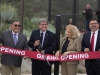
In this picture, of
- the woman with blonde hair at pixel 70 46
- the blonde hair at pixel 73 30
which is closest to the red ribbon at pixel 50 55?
the woman with blonde hair at pixel 70 46

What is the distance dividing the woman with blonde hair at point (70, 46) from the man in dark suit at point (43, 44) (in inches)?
9.8

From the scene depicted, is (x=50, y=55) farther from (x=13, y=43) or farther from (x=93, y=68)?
(x=93, y=68)

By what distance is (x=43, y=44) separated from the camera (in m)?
7.75

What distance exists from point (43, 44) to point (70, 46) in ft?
2.08

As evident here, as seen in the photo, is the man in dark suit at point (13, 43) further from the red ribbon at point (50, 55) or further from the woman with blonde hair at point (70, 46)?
the woman with blonde hair at point (70, 46)

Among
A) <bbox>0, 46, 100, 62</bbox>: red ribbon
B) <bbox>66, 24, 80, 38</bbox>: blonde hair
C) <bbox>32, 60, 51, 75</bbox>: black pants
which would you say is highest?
<bbox>66, 24, 80, 38</bbox>: blonde hair

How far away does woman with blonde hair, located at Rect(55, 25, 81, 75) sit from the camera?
7.61 meters

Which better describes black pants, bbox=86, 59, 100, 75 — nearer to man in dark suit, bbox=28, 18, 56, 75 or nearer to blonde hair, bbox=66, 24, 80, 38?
blonde hair, bbox=66, 24, 80, 38

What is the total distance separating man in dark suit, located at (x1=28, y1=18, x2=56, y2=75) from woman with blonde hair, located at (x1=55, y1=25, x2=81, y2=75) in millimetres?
250

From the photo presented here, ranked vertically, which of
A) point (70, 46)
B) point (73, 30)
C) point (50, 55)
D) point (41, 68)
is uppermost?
point (73, 30)

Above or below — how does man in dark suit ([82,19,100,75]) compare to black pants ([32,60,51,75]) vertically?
above

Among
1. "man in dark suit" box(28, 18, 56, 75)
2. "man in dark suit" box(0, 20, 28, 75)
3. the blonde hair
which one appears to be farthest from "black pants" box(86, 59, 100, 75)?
"man in dark suit" box(0, 20, 28, 75)

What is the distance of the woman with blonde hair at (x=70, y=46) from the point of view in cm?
761

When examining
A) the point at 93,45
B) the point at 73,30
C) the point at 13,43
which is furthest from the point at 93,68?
the point at 13,43
